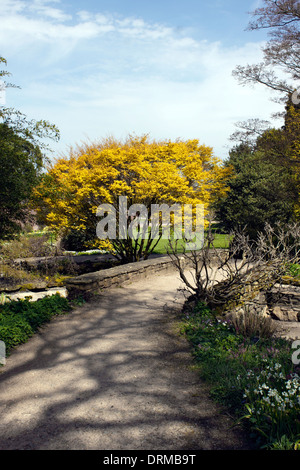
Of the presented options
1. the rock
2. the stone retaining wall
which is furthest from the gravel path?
the rock

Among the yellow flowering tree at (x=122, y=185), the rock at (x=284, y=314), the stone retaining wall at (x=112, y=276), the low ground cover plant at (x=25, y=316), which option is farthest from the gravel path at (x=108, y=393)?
the yellow flowering tree at (x=122, y=185)

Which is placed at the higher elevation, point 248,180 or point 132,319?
point 248,180

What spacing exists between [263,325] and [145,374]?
2193 mm

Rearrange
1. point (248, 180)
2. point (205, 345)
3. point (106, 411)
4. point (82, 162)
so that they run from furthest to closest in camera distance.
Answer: point (248, 180)
point (82, 162)
point (205, 345)
point (106, 411)

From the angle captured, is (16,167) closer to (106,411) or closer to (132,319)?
(132,319)

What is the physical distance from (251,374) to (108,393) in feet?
5.21

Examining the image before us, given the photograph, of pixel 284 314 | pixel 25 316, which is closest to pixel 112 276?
pixel 25 316

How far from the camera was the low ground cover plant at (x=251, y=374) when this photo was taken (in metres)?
3.16

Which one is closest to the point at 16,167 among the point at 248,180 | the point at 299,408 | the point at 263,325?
the point at 263,325

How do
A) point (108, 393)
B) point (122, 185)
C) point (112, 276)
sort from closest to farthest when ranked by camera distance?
point (108, 393) → point (112, 276) → point (122, 185)

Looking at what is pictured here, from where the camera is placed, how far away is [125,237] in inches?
457

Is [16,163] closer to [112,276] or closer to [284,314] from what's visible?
[112,276]

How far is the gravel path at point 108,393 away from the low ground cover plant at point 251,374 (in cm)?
17

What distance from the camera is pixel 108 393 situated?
4004mm
